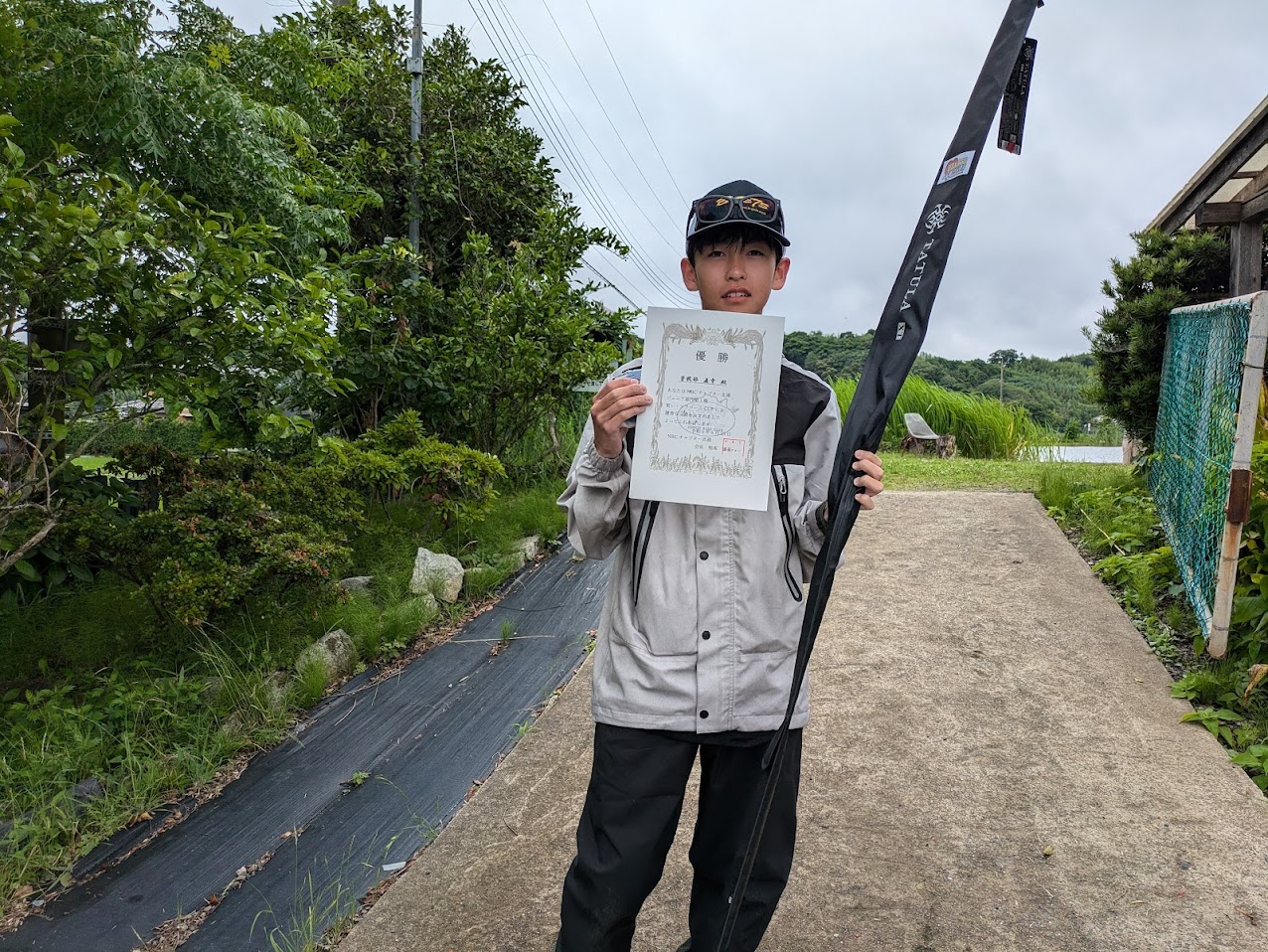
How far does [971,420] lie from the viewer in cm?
1200

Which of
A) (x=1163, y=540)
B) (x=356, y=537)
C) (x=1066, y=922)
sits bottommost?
(x=1066, y=922)

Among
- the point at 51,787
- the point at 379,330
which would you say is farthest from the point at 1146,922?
the point at 379,330

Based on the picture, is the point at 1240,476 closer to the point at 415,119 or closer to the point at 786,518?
the point at 786,518

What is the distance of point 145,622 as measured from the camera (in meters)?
3.98

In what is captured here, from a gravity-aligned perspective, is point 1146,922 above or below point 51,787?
above

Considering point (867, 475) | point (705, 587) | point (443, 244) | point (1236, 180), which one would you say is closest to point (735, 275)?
point (867, 475)

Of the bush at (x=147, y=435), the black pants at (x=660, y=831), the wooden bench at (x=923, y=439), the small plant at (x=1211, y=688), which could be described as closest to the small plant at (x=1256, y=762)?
the small plant at (x=1211, y=688)

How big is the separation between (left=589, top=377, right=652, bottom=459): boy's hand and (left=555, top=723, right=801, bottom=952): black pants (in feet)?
1.86

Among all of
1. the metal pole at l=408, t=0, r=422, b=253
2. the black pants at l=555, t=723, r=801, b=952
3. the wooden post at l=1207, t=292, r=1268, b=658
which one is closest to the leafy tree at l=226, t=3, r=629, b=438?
the metal pole at l=408, t=0, r=422, b=253

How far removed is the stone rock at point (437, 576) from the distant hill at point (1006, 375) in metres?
8.59

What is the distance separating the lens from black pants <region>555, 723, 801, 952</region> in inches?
63.4

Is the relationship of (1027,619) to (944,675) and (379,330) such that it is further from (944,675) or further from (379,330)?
(379,330)

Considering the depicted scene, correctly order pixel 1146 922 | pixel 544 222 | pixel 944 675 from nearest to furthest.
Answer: pixel 1146 922
pixel 944 675
pixel 544 222

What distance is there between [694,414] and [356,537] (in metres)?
4.19
